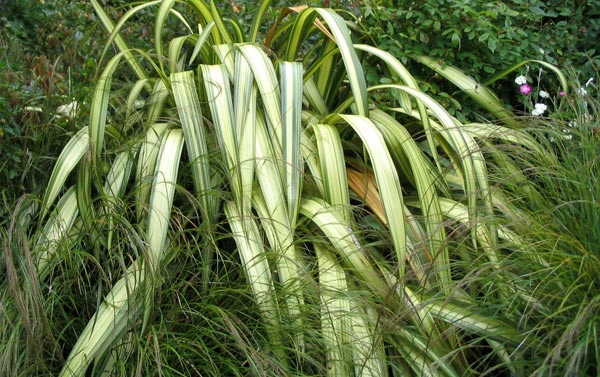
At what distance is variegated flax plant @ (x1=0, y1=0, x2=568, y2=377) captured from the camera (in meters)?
2.44

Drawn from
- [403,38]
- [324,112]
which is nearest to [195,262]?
[324,112]

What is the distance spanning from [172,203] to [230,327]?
597 mm

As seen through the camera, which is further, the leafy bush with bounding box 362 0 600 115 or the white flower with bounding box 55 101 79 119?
the leafy bush with bounding box 362 0 600 115

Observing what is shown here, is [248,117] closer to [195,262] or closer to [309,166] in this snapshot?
[309,166]

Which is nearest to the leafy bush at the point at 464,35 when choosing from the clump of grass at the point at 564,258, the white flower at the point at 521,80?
the white flower at the point at 521,80

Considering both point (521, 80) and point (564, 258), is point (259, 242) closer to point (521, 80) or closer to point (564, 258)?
point (564, 258)

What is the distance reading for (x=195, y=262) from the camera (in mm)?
2689

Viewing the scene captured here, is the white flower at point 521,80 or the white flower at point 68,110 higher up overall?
the white flower at point 68,110

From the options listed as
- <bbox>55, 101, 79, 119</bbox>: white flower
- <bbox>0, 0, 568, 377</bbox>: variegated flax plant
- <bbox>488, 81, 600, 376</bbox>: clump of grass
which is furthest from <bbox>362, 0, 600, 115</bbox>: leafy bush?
<bbox>55, 101, 79, 119</bbox>: white flower

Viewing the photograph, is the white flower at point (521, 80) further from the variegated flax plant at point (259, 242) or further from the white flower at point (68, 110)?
the white flower at point (68, 110)

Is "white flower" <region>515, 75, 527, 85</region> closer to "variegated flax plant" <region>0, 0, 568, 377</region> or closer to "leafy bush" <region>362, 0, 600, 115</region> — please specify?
"leafy bush" <region>362, 0, 600, 115</region>

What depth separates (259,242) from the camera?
2.66m

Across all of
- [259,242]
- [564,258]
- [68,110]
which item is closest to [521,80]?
[564,258]

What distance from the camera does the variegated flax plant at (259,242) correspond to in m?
2.44
